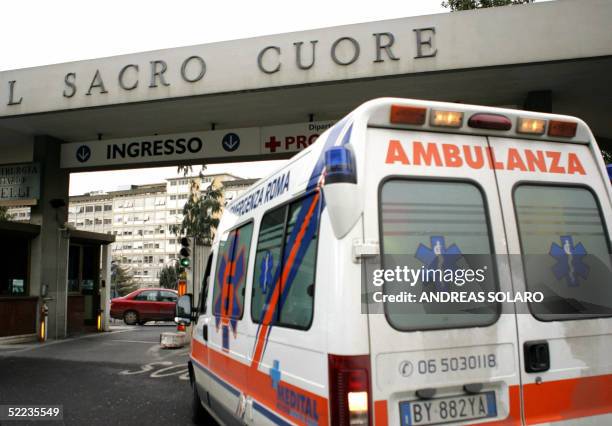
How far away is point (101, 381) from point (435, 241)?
757 centimetres

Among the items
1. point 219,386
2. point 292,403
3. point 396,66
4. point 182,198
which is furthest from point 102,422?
point 182,198

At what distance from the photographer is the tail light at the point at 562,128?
309cm

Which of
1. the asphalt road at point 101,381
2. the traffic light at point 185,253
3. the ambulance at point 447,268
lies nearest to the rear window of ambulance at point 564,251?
the ambulance at point 447,268

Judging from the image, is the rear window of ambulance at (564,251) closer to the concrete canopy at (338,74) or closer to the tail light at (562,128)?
the tail light at (562,128)

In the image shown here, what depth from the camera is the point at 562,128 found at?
312 cm

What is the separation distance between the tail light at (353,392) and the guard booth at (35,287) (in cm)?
1331

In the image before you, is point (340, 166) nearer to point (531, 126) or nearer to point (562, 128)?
point (531, 126)

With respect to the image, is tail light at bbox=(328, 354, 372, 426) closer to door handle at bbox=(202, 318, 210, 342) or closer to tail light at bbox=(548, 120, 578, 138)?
tail light at bbox=(548, 120, 578, 138)

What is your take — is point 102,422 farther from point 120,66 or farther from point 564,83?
point 564,83

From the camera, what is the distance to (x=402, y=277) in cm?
265

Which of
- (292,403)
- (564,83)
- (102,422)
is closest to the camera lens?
(292,403)

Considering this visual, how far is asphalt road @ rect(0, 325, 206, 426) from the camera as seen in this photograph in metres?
6.58

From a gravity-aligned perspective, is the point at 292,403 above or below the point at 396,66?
below

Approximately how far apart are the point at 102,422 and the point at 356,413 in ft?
15.7
